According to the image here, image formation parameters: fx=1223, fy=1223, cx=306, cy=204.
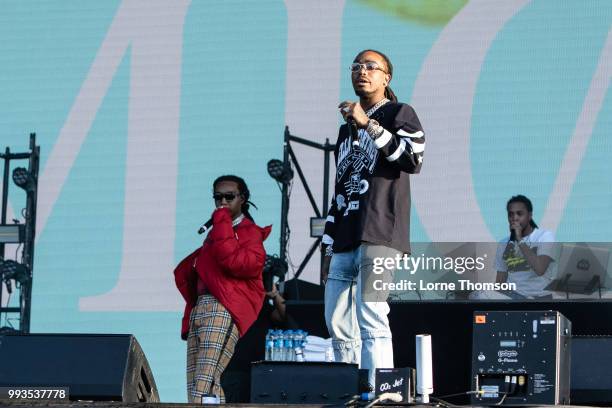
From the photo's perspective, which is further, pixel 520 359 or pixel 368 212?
pixel 368 212

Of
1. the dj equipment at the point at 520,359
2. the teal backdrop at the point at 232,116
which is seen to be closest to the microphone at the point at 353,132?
the dj equipment at the point at 520,359

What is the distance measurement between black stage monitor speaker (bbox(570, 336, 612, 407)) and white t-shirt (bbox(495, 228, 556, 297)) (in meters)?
0.99

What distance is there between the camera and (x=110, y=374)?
11.1ft

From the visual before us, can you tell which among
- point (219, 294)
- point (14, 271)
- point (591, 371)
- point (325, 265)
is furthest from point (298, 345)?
point (14, 271)

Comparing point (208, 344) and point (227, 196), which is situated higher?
point (227, 196)

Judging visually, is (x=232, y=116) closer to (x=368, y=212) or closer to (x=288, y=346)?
(x=288, y=346)

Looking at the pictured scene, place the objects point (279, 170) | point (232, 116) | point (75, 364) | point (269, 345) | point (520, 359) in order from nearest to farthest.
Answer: point (75, 364), point (520, 359), point (269, 345), point (279, 170), point (232, 116)

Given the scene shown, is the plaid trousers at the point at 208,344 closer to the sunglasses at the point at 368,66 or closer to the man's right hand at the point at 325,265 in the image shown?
the man's right hand at the point at 325,265

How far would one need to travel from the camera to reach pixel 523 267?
5.22m

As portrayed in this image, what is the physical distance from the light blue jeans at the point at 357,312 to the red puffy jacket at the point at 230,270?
92 centimetres

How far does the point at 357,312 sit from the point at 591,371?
0.83m

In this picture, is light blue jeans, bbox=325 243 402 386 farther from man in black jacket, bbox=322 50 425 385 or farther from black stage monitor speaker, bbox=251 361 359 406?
black stage monitor speaker, bbox=251 361 359 406

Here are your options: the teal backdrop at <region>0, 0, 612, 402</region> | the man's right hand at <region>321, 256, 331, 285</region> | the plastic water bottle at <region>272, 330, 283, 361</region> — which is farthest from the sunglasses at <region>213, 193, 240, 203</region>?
the teal backdrop at <region>0, 0, 612, 402</region>

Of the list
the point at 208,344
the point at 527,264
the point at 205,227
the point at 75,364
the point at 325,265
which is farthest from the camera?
the point at 527,264
